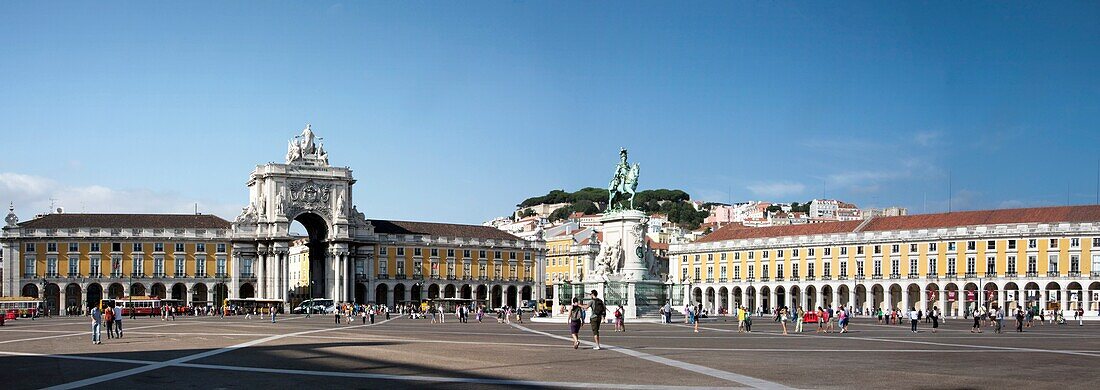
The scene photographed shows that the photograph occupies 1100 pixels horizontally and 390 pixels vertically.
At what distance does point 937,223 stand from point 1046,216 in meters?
9.00

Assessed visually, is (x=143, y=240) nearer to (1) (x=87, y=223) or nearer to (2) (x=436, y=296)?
(1) (x=87, y=223)

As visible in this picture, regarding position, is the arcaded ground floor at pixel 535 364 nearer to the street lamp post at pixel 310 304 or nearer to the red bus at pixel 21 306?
the red bus at pixel 21 306

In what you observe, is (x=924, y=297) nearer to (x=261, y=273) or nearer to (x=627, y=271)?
(x=627, y=271)

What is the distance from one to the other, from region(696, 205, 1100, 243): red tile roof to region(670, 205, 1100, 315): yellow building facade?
93 mm

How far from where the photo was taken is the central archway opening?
4668 inches

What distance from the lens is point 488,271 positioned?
130 m

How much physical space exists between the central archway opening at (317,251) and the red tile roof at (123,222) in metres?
7.42

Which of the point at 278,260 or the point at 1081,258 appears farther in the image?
the point at 278,260

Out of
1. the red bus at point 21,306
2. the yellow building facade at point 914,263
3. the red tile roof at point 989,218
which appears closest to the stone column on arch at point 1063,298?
the yellow building facade at point 914,263

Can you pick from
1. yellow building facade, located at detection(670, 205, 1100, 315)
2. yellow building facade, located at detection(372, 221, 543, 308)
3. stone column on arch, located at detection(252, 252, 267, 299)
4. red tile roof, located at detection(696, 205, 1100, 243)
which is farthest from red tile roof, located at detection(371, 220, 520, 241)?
red tile roof, located at detection(696, 205, 1100, 243)

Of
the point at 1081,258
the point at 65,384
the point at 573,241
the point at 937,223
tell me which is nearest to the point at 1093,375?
the point at 65,384

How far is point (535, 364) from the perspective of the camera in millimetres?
26016

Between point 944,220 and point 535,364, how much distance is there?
3554 inches

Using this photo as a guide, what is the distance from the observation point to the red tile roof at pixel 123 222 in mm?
114062
